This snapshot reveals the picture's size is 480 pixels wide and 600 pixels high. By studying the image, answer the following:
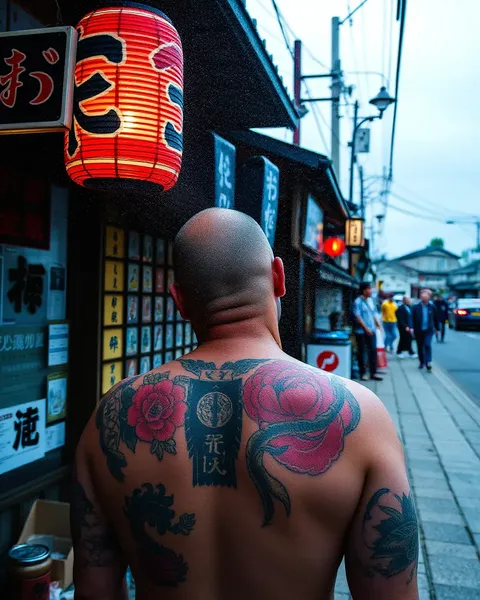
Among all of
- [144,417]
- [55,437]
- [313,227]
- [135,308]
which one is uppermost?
[313,227]

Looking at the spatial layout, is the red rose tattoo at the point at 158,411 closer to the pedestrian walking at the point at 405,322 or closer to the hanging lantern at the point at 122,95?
the hanging lantern at the point at 122,95

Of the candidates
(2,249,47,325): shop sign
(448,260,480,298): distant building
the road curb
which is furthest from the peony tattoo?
(448,260,480,298): distant building

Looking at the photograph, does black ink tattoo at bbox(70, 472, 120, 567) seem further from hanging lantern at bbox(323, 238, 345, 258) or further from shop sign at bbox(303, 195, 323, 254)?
hanging lantern at bbox(323, 238, 345, 258)

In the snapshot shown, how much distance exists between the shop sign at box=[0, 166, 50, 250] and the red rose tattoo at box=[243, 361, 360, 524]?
2812 mm

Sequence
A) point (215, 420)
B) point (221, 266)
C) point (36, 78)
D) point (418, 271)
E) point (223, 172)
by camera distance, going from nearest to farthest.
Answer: point (215, 420) → point (221, 266) → point (36, 78) → point (223, 172) → point (418, 271)

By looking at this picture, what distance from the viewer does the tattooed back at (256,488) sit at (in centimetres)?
171

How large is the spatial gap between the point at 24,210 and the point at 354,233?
1614cm

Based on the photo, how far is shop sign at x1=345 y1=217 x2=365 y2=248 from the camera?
19094 mm

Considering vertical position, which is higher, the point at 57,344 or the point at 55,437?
the point at 57,344

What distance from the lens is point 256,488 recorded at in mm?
1737

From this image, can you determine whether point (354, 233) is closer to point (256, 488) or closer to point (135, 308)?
point (135, 308)

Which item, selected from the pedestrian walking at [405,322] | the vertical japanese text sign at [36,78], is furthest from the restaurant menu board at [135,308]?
the pedestrian walking at [405,322]

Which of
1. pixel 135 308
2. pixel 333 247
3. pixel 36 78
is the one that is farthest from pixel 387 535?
pixel 333 247

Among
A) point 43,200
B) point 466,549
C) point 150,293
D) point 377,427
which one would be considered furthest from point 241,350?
point 150,293
